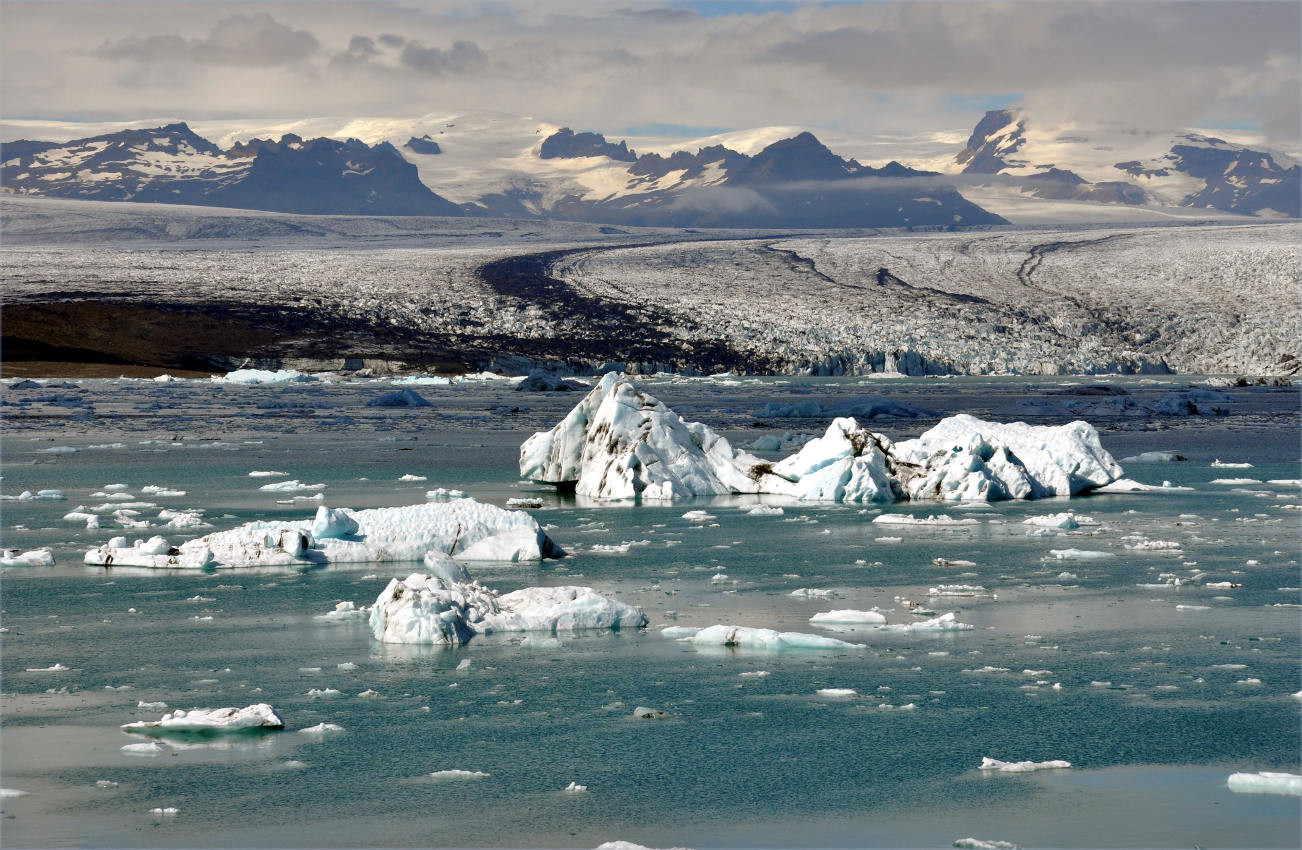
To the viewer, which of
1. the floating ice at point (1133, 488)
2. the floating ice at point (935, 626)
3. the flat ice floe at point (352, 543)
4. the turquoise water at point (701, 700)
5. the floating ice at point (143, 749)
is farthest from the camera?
the floating ice at point (1133, 488)

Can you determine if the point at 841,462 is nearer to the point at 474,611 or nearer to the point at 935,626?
the point at 935,626

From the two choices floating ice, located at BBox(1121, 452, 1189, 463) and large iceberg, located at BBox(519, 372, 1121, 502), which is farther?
floating ice, located at BBox(1121, 452, 1189, 463)

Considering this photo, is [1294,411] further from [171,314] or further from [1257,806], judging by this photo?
[171,314]

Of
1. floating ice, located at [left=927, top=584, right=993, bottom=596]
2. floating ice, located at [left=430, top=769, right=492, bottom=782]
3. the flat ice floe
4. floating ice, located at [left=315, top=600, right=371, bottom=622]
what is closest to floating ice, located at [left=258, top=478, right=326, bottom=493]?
the flat ice floe

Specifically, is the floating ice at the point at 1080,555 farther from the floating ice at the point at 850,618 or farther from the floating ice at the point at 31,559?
the floating ice at the point at 31,559

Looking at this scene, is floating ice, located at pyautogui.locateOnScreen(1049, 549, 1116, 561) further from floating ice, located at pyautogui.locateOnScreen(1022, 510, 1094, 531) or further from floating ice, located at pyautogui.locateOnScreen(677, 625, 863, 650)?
floating ice, located at pyautogui.locateOnScreen(677, 625, 863, 650)

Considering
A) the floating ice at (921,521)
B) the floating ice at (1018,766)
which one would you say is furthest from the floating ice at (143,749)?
the floating ice at (921,521)
